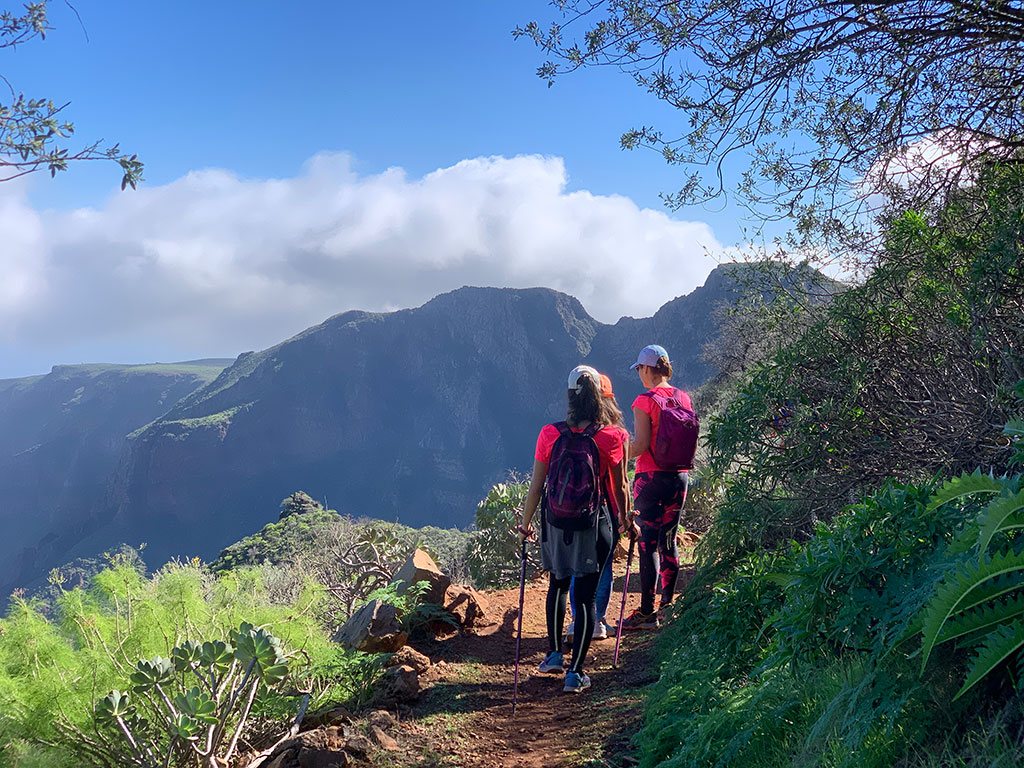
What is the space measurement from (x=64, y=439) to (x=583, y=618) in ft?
505

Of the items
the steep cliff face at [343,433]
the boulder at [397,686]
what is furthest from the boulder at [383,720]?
the steep cliff face at [343,433]

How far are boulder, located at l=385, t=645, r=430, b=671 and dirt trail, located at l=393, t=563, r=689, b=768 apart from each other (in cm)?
7

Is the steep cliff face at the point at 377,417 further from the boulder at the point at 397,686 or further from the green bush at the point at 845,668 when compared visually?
the green bush at the point at 845,668

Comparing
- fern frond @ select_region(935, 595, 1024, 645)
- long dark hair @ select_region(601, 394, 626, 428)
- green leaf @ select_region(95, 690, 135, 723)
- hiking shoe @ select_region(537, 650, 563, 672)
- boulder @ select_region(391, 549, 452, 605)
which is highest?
long dark hair @ select_region(601, 394, 626, 428)

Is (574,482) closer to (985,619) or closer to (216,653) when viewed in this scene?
(216,653)

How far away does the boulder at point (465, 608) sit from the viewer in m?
A: 5.42

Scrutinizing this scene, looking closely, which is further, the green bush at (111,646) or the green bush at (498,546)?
the green bush at (498,546)

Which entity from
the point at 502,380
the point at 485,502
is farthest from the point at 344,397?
the point at 485,502

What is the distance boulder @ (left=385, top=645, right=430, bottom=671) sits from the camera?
14.4ft

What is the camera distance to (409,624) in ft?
16.6

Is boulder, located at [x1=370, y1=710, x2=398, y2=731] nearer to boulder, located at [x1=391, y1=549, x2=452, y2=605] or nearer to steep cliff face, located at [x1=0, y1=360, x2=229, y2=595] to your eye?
boulder, located at [x1=391, y1=549, x2=452, y2=605]

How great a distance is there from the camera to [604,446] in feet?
13.0

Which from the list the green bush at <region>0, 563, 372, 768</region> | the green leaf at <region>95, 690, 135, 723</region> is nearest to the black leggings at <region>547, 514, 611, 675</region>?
the green bush at <region>0, 563, 372, 768</region>

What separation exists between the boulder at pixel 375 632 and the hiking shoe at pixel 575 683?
109cm
